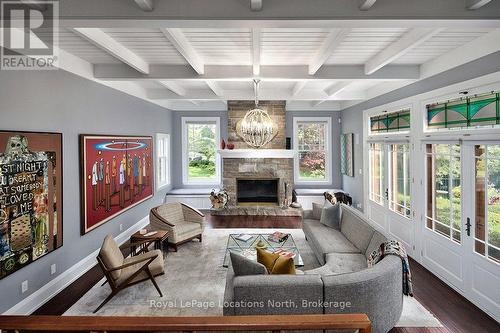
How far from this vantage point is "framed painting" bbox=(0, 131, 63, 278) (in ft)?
8.94

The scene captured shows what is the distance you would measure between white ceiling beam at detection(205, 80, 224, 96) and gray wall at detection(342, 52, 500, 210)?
3.26m

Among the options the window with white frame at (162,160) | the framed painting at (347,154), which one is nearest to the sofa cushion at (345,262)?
the framed painting at (347,154)

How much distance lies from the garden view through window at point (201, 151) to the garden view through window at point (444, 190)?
5.59 meters

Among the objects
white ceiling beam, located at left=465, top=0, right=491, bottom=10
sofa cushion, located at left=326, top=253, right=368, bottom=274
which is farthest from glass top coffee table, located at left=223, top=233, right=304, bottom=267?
white ceiling beam, located at left=465, top=0, right=491, bottom=10

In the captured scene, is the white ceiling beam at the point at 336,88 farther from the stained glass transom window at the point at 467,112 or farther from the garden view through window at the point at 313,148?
the garden view through window at the point at 313,148

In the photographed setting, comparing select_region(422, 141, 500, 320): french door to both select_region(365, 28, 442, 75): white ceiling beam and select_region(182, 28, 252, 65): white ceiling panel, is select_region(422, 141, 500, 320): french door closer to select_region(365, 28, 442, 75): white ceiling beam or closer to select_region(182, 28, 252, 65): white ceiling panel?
select_region(365, 28, 442, 75): white ceiling beam

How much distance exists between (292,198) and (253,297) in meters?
5.37

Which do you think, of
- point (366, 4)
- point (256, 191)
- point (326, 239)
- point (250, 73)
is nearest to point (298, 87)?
point (250, 73)

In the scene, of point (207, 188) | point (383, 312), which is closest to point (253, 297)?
point (383, 312)

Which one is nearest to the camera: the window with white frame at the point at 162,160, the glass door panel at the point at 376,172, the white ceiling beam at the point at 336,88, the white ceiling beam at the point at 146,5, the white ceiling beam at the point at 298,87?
the white ceiling beam at the point at 146,5

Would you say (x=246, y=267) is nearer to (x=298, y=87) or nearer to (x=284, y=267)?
(x=284, y=267)

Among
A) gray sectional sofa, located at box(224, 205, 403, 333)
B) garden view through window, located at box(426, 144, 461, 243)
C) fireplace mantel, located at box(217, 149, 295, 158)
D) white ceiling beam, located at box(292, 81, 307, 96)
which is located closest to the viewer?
gray sectional sofa, located at box(224, 205, 403, 333)

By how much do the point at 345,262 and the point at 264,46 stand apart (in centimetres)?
286

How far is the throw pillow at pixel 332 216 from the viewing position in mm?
4789
